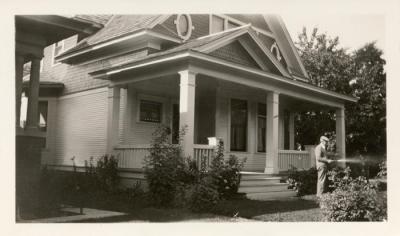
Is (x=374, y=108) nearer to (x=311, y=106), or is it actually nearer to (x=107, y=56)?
(x=311, y=106)

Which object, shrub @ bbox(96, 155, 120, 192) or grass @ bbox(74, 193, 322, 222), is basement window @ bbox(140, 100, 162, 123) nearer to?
shrub @ bbox(96, 155, 120, 192)

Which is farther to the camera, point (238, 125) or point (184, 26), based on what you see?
point (238, 125)

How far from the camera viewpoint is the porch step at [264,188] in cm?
1048

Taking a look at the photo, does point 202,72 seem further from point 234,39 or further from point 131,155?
point 131,155

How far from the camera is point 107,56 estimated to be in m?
12.9

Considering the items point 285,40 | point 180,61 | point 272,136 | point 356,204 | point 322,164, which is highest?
point 285,40

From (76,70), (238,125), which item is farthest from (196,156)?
(76,70)

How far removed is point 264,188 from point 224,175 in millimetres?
2172

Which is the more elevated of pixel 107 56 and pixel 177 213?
pixel 107 56

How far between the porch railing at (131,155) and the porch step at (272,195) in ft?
8.66

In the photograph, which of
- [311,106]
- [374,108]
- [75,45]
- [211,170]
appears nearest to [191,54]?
[211,170]

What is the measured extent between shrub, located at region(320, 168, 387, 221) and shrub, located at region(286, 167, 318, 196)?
497 centimetres

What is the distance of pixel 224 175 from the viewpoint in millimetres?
9258
